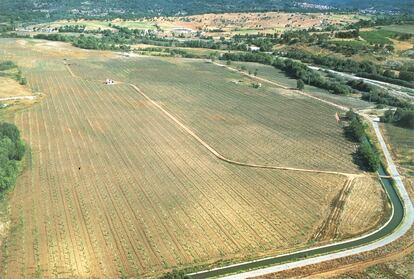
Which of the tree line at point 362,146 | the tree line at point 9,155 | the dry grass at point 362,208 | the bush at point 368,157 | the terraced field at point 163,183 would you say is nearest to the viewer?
the terraced field at point 163,183

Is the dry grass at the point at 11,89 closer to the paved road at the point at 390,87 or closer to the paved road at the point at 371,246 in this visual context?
the paved road at the point at 371,246

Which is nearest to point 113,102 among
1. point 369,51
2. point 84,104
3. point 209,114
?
point 84,104

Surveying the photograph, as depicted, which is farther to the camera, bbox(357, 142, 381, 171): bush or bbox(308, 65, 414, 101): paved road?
bbox(308, 65, 414, 101): paved road

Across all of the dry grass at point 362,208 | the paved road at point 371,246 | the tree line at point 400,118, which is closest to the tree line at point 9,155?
the paved road at point 371,246

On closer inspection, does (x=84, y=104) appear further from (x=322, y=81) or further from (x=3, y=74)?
(x=322, y=81)

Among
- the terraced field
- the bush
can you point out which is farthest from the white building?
the bush

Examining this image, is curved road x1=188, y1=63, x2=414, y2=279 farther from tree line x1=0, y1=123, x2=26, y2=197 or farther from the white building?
the white building

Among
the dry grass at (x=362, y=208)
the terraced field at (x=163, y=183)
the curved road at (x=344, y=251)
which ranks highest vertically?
the terraced field at (x=163, y=183)

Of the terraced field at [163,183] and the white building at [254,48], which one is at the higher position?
the white building at [254,48]
